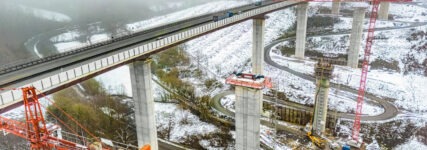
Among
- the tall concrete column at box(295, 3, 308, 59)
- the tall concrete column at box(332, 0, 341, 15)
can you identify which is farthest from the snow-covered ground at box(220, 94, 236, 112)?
the tall concrete column at box(332, 0, 341, 15)

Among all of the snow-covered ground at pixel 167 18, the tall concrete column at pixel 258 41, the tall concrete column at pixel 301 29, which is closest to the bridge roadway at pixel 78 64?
the tall concrete column at pixel 258 41

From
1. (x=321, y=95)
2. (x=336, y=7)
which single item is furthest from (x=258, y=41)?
(x=336, y=7)

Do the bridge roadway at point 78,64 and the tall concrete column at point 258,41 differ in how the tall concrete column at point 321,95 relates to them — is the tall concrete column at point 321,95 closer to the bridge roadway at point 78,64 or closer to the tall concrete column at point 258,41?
the bridge roadway at point 78,64

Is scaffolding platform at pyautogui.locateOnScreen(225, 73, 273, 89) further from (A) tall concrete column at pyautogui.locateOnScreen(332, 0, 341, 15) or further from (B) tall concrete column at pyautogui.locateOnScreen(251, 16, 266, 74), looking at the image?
(A) tall concrete column at pyautogui.locateOnScreen(332, 0, 341, 15)

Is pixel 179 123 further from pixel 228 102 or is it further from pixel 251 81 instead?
pixel 251 81

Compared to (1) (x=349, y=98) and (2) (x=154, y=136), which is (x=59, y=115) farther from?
(1) (x=349, y=98)

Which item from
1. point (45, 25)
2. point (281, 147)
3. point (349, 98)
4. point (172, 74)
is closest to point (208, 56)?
point (172, 74)
